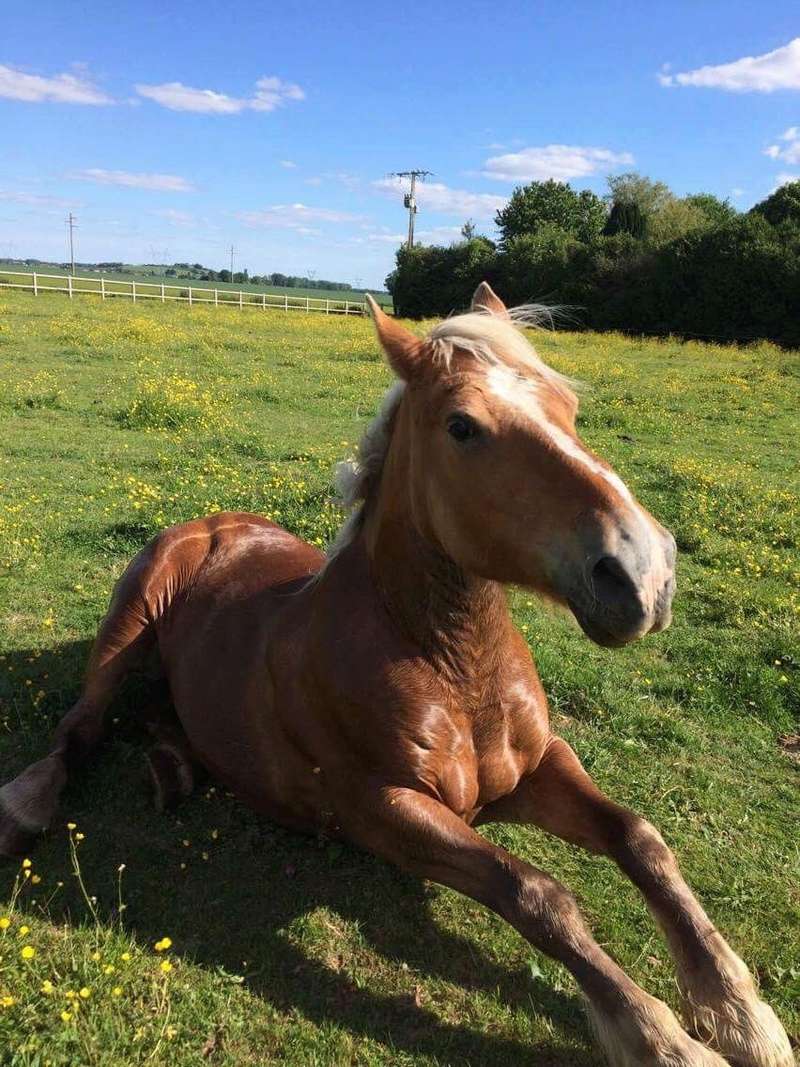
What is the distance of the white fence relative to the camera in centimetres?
4450

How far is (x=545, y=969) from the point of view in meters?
3.01

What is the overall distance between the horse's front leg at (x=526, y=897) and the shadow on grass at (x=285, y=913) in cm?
42

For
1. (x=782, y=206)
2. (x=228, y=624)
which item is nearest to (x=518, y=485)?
(x=228, y=624)

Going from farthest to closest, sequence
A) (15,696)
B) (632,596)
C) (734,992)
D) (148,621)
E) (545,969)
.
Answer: (15,696) → (148,621) → (545,969) → (734,992) → (632,596)

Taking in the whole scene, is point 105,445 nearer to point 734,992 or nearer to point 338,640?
point 338,640

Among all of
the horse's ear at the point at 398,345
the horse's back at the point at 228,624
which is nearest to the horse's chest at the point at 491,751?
the horse's back at the point at 228,624

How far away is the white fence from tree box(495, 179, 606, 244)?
702 inches

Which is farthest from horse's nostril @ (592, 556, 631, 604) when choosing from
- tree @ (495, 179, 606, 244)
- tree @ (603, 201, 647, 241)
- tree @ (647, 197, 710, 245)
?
tree @ (495, 179, 606, 244)

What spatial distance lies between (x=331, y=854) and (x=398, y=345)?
2.30 metres

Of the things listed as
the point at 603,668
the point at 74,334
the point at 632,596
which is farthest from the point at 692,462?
the point at 74,334

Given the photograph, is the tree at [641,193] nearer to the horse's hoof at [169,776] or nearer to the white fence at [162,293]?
the white fence at [162,293]

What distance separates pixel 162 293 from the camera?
4925cm

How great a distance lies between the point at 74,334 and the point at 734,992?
24.8 m

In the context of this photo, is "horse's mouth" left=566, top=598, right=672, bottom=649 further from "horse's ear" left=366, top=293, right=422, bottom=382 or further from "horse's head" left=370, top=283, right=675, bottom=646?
"horse's ear" left=366, top=293, right=422, bottom=382
